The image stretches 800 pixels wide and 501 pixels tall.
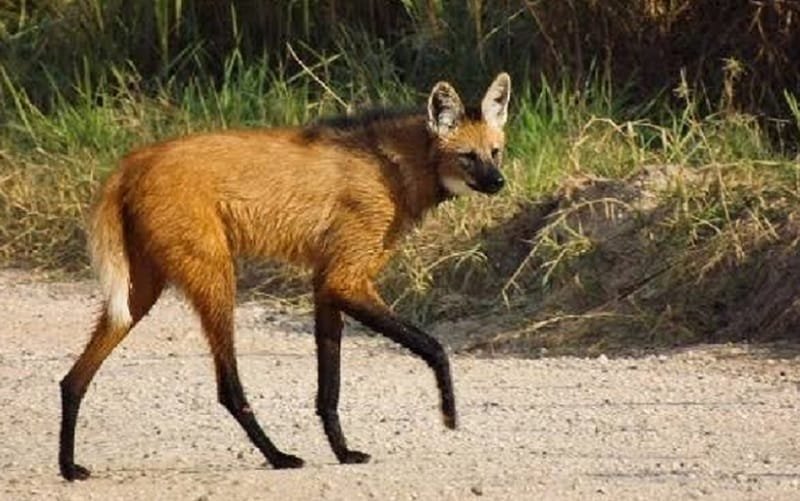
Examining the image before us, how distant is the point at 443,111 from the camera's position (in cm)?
836

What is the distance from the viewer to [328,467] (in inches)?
294

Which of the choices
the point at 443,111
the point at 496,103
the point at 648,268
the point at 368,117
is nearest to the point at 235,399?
the point at 368,117

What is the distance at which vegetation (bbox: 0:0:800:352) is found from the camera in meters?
10.2

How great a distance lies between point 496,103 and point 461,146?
34 centimetres

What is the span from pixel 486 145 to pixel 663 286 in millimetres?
2066

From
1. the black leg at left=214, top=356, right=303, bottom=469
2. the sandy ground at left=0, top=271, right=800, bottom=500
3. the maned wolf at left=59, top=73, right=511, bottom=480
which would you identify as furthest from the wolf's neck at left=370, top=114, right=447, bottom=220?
the black leg at left=214, top=356, right=303, bottom=469

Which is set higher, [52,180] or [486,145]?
[486,145]

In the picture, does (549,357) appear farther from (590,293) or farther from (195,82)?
(195,82)

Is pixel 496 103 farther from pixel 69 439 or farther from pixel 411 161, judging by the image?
pixel 69 439

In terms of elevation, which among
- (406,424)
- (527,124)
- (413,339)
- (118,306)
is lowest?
(527,124)

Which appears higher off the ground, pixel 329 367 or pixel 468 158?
pixel 468 158

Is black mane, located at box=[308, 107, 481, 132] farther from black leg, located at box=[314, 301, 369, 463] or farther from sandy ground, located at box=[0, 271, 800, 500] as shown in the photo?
sandy ground, located at box=[0, 271, 800, 500]

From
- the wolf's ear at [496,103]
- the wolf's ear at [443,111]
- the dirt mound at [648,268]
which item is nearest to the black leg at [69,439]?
the wolf's ear at [443,111]

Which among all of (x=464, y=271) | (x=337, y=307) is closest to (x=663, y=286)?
(x=464, y=271)
